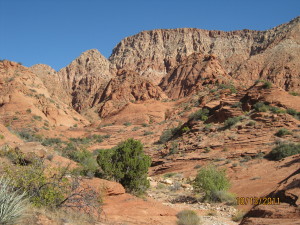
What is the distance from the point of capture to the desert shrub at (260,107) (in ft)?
82.7

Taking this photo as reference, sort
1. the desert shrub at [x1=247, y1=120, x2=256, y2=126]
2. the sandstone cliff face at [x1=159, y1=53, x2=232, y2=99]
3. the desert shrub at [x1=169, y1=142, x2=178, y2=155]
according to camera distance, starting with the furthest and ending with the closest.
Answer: the sandstone cliff face at [x1=159, y1=53, x2=232, y2=99] → the desert shrub at [x1=169, y1=142, x2=178, y2=155] → the desert shrub at [x1=247, y1=120, x2=256, y2=126]

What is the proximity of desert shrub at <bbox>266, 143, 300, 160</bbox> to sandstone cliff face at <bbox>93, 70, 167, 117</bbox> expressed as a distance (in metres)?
50.6

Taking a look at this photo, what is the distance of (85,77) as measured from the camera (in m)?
91.5

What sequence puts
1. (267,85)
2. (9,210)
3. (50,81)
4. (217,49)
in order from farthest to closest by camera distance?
(217,49), (50,81), (267,85), (9,210)

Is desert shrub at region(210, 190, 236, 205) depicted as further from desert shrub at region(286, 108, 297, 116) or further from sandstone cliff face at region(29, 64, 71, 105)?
sandstone cliff face at region(29, 64, 71, 105)

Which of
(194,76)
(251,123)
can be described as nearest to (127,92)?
(194,76)

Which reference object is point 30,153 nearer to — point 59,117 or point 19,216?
point 19,216

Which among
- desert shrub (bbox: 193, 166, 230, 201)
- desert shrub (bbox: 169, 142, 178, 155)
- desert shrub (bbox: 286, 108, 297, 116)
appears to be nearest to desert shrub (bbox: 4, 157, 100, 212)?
desert shrub (bbox: 193, 166, 230, 201)

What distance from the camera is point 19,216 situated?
4.98 meters

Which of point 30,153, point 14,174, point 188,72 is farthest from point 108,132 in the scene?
point 14,174

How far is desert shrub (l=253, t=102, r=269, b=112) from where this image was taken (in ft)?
82.7

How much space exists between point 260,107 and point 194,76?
44.8 meters

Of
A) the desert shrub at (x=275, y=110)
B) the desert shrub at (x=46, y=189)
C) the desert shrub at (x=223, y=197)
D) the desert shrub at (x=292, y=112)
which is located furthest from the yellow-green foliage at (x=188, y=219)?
the desert shrub at (x=292, y=112)

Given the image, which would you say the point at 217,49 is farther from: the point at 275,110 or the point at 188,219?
the point at 188,219
